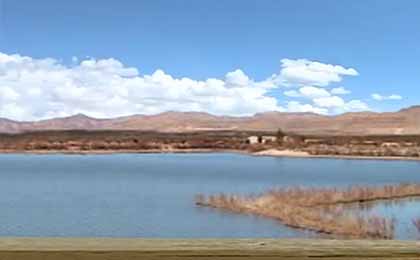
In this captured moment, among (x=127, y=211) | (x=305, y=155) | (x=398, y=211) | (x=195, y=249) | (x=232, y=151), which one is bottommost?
(x=398, y=211)

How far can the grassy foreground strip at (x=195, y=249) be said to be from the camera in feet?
6.92

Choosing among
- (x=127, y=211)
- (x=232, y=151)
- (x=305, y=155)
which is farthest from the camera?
(x=232, y=151)

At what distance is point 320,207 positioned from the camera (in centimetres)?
2522

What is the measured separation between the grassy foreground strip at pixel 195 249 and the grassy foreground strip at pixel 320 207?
16.0m

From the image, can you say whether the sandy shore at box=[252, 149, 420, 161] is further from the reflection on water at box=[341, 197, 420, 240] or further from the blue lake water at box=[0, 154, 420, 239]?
the reflection on water at box=[341, 197, 420, 240]

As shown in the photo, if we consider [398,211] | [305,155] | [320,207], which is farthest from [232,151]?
[398,211]

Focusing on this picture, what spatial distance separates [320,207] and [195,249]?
77.0 ft

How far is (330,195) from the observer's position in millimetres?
27625

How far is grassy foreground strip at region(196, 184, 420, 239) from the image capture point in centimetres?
1938

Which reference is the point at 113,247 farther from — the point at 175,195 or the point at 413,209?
the point at 175,195

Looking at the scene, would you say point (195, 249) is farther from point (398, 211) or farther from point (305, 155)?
point (305, 155)

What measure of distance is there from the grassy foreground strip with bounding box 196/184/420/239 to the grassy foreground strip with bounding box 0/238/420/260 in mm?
16034

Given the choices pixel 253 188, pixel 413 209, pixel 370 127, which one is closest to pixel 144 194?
pixel 253 188

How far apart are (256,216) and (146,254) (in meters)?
20.9
